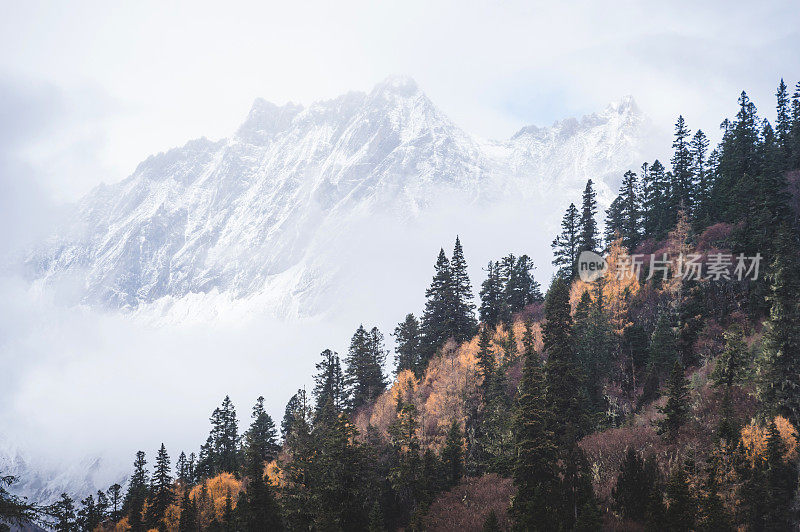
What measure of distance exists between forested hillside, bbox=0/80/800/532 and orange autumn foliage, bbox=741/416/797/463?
102 mm

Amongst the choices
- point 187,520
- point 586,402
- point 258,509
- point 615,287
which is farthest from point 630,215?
point 187,520

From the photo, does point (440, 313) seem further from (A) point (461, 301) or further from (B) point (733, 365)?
(B) point (733, 365)

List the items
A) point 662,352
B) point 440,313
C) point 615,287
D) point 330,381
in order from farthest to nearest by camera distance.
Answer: point 330,381 → point 440,313 → point 615,287 → point 662,352

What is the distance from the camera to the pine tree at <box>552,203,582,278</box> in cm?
7031

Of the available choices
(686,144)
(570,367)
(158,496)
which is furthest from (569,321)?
(158,496)

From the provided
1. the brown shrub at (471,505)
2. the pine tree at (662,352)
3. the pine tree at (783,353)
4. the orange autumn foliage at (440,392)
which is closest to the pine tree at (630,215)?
the orange autumn foliage at (440,392)

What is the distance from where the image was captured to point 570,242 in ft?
235

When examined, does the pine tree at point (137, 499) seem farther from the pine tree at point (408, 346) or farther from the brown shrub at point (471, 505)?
the brown shrub at point (471, 505)

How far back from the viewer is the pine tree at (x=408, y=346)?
2622 inches

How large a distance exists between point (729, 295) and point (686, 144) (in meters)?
33.4

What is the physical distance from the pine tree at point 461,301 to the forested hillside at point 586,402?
0.81 feet

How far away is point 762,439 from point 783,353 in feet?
20.5

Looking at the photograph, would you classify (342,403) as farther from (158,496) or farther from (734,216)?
(734,216)

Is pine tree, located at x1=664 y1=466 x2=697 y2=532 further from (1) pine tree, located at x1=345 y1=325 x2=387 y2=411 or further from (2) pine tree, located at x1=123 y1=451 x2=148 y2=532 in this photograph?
(2) pine tree, located at x1=123 y1=451 x2=148 y2=532
